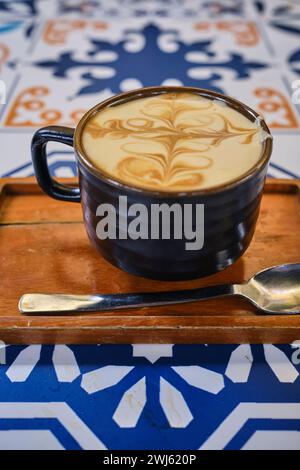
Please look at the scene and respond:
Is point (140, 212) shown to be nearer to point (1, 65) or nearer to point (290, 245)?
point (290, 245)

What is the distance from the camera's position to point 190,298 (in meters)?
0.52

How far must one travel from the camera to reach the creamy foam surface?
510mm

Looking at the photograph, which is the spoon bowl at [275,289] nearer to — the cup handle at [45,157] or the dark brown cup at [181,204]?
the dark brown cup at [181,204]

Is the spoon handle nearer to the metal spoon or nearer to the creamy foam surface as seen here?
the metal spoon

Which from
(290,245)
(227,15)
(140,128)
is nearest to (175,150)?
(140,128)

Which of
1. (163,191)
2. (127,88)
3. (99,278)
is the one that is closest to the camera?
(163,191)

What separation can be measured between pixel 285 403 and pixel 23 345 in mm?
261

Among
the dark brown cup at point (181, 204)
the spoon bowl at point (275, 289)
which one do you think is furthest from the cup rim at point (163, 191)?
the spoon bowl at point (275, 289)

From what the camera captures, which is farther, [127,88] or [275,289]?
[127,88]

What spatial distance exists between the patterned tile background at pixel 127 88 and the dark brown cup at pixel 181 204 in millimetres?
85

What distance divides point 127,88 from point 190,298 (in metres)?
0.62

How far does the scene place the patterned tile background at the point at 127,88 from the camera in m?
0.44

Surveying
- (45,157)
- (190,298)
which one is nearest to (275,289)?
(190,298)

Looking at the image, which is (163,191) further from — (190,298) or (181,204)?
(190,298)
